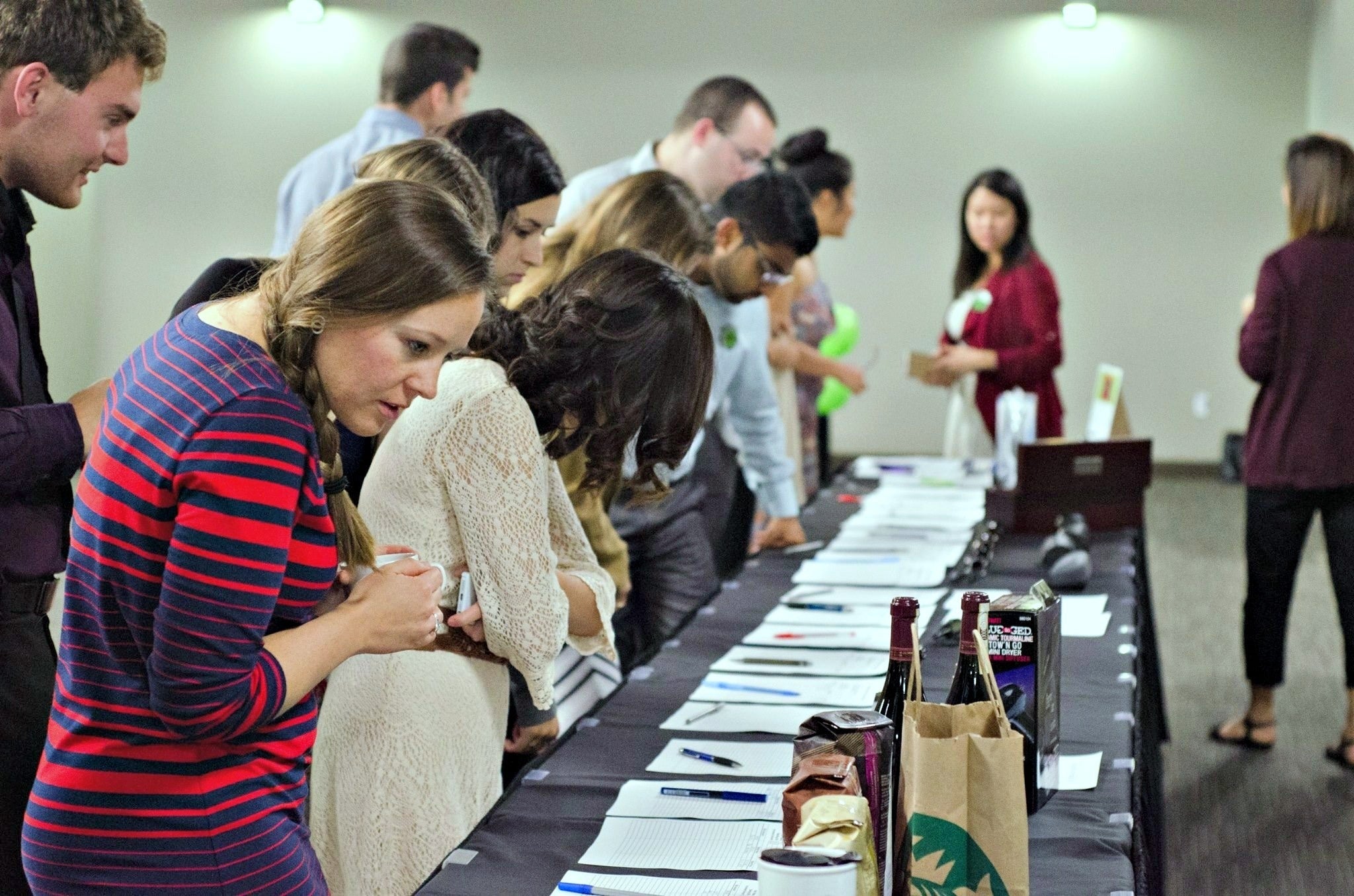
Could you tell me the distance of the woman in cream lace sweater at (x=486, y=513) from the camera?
1.54m

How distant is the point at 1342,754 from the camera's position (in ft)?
11.4

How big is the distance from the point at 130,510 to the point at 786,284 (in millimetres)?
3094

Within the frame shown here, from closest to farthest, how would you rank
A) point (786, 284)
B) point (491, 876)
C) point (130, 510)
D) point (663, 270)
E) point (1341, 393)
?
1. point (130, 510)
2. point (491, 876)
3. point (663, 270)
4. point (1341, 393)
5. point (786, 284)

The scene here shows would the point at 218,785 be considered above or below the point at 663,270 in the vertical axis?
below

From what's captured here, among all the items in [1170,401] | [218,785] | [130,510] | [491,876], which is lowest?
[1170,401]

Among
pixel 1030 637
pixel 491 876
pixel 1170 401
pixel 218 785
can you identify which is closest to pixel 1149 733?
pixel 1030 637

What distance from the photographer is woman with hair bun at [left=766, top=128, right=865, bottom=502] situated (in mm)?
3967

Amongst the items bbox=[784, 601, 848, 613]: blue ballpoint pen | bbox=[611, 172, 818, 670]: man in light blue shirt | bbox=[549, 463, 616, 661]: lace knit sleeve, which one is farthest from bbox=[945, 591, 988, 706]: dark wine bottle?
bbox=[611, 172, 818, 670]: man in light blue shirt

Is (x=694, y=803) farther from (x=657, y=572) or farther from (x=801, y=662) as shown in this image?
(x=657, y=572)

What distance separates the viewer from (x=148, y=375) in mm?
1091

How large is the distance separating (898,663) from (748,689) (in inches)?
26.7

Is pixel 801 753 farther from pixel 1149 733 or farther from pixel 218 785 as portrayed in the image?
pixel 1149 733

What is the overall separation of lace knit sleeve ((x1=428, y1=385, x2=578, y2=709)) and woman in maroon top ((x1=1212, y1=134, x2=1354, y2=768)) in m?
2.40

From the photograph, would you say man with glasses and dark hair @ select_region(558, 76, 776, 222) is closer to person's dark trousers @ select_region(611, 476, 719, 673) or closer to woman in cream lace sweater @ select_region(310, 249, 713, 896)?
person's dark trousers @ select_region(611, 476, 719, 673)
